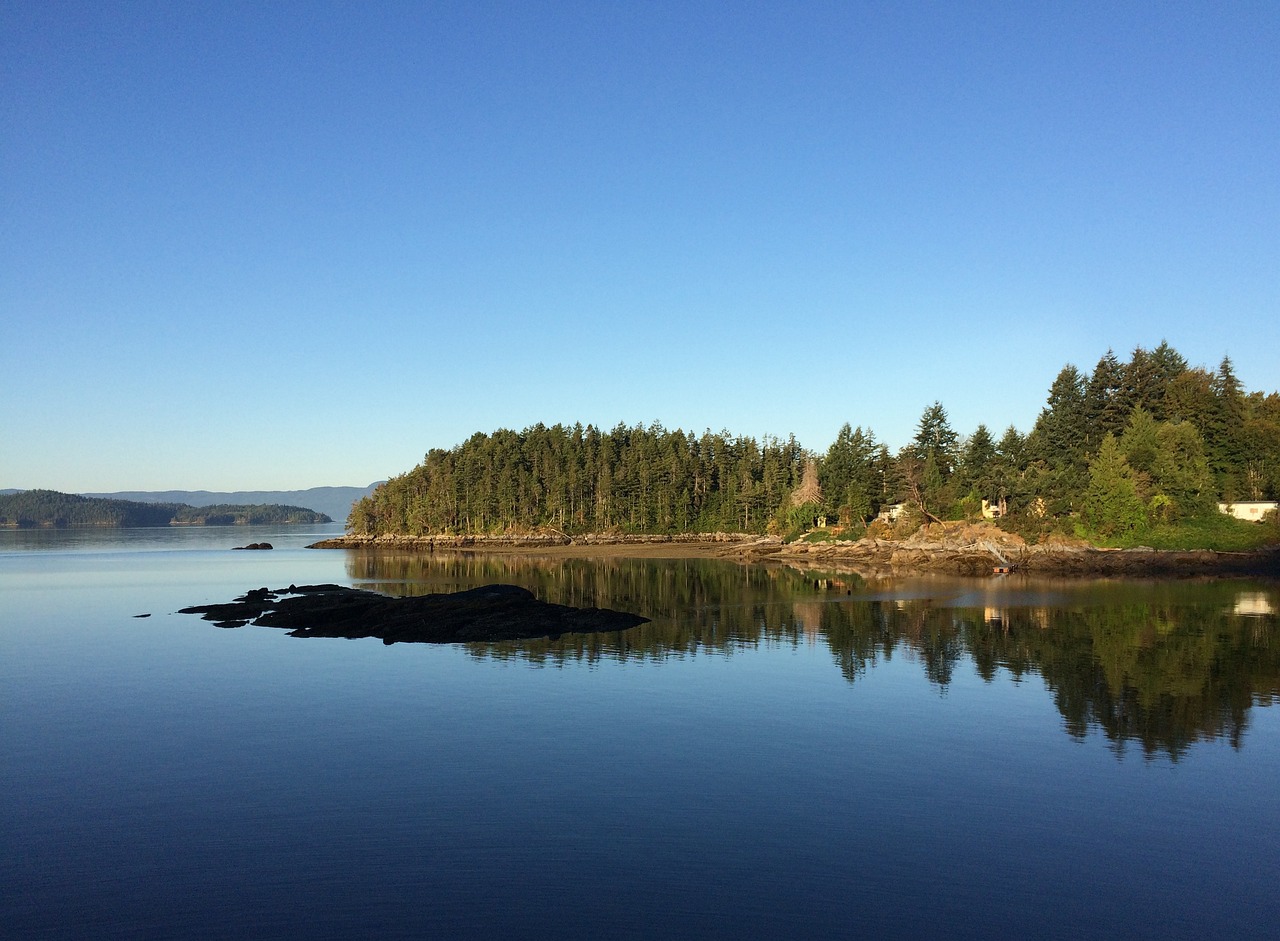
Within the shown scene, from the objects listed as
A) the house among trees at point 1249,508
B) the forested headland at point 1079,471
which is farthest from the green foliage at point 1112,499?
the house among trees at point 1249,508

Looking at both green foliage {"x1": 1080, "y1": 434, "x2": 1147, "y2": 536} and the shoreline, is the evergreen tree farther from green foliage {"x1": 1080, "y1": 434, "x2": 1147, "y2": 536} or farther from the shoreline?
the shoreline

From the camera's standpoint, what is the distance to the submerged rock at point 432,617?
46000 mm

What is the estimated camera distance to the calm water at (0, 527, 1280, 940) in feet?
46.1

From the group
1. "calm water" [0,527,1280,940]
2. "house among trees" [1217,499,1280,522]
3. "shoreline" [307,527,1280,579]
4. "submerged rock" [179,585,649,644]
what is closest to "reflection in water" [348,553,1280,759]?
"calm water" [0,527,1280,940]

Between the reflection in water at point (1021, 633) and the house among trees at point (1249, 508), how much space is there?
→ 1140 inches

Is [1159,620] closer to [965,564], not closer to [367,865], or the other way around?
[965,564]

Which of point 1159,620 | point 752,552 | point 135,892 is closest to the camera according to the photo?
point 135,892

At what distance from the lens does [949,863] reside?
15711 millimetres

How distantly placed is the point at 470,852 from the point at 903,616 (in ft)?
135

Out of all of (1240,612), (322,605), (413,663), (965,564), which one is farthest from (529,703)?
(965,564)

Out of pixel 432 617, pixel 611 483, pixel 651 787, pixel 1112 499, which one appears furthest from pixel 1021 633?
pixel 611 483

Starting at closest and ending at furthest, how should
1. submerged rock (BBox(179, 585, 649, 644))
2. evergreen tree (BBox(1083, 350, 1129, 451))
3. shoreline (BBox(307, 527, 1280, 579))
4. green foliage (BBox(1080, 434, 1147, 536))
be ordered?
submerged rock (BBox(179, 585, 649, 644)), shoreline (BBox(307, 527, 1280, 579)), green foliage (BBox(1080, 434, 1147, 536)), evergreen tree (BBox(1083, 350, 1129, 451))

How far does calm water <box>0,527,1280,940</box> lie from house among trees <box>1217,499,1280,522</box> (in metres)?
62.0

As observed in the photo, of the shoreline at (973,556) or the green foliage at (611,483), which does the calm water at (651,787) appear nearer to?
the shoreline at (973,556)
